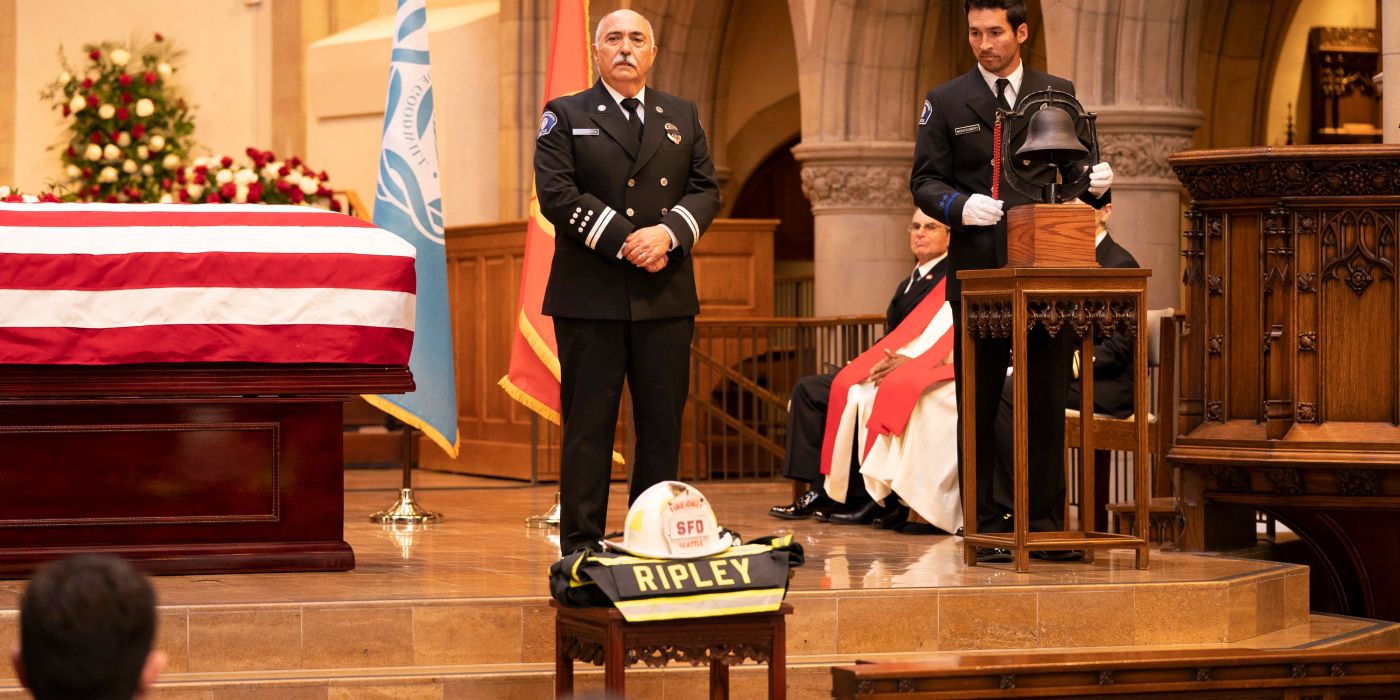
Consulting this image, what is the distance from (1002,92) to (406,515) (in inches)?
129

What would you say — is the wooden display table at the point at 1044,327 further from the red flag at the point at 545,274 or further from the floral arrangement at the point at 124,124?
the floral arrangement at the point at 124,124

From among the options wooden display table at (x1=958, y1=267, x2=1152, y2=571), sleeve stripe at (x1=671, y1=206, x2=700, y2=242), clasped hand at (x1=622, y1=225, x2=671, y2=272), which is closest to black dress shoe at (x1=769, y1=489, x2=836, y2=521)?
wooden display table at (x1=958, y1=267, x2=1152, y2=571)

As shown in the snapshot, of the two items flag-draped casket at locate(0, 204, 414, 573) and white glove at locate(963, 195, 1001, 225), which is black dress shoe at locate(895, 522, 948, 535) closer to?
white glove at locate(963, 195, 1001, 225)

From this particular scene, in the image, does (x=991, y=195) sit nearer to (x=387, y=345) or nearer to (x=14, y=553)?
(x=387, y=345)

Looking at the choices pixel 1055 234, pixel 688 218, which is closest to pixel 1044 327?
pixel 1055 234

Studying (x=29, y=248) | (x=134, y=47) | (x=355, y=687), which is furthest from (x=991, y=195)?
(x=134, y=47)

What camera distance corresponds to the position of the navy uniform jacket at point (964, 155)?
6137mm

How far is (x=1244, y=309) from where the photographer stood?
272 inches

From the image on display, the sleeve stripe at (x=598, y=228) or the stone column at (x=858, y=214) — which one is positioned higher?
the stone column at (x=858, y=214)

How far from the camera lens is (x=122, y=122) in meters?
16.2

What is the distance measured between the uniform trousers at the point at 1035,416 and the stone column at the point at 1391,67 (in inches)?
82.0

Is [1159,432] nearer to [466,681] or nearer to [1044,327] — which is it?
[1044,327]

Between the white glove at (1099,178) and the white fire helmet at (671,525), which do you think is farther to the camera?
the white glove at (1099,178)

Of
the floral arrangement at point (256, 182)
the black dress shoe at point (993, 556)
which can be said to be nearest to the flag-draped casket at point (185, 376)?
the black dress shoe at point (993, 556)
